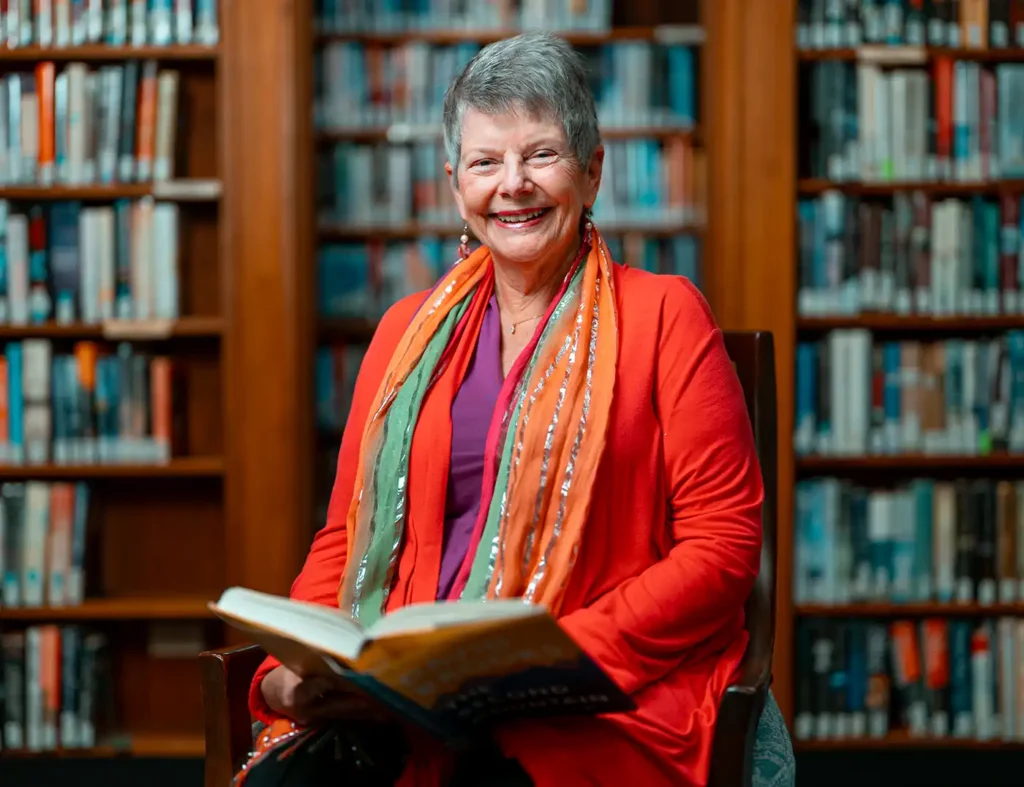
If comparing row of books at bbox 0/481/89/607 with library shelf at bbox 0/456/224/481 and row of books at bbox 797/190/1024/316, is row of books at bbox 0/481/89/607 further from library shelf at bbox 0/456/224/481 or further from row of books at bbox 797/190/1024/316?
row of books at bbox 797/190/1024/316

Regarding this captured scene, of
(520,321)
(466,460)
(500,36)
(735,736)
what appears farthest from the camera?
(500,36)

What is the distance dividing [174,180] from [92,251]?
28cm

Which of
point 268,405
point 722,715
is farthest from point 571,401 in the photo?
point 268,405

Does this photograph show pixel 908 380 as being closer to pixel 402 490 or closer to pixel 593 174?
pixel 593 174

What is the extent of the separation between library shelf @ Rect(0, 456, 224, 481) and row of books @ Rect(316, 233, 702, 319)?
1.88 ft

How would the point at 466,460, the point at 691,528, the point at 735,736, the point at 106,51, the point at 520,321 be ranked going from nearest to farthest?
the point at 735,736, the point at 691,528, the point at 466,460, the point at 520,321, the point at 106,51

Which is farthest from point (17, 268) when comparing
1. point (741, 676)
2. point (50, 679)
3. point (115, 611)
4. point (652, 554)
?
point (741, 676)

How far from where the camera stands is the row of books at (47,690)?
3012 mm

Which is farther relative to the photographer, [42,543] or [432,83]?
[432,83]

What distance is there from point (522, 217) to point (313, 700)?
670 millimetres

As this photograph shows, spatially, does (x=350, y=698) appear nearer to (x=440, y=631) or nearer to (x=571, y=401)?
(x=440, y=631)

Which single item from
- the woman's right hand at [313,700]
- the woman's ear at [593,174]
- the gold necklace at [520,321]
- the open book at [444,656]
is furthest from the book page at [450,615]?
the woman's ear at [593,174]

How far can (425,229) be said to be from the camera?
3.36 m

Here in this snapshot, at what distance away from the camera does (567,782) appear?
1331 mm
